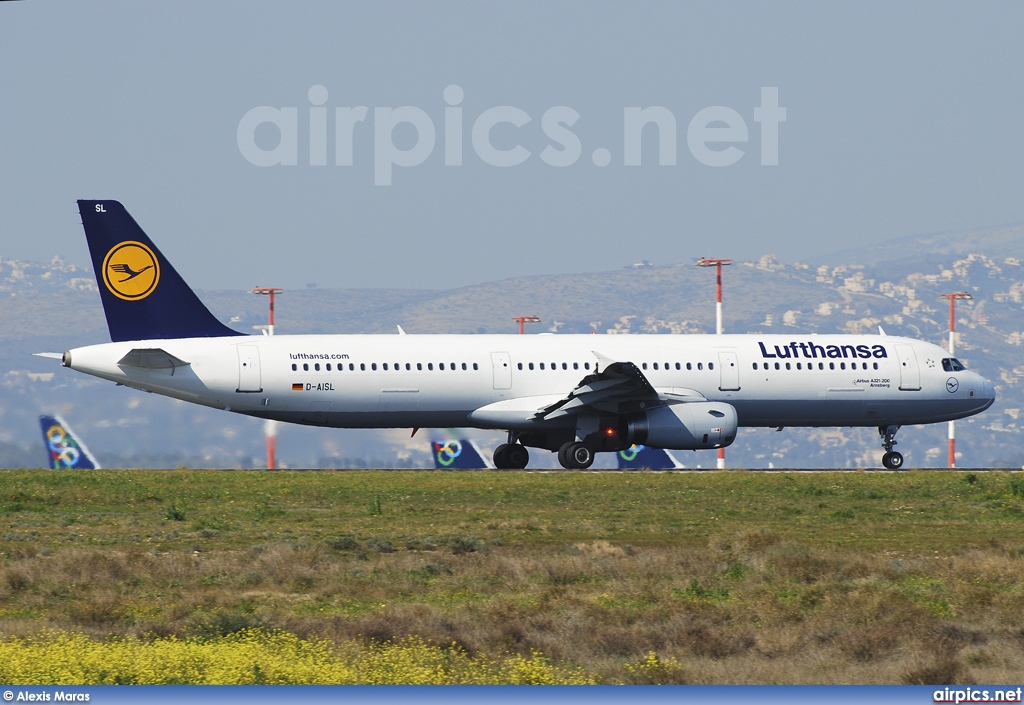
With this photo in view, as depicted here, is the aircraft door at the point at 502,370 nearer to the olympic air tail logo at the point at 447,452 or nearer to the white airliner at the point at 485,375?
the white airliner at the point at 485,375

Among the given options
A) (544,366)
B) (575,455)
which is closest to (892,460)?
(575,455)

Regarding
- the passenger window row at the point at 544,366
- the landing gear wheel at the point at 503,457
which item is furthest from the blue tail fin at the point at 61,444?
the passenger window row at the point at 544,366

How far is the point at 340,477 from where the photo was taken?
129 ft

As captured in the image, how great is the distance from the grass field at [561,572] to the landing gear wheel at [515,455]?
798 centimetres

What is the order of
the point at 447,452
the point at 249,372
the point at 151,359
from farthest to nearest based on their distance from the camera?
the point at 447,452
the point at 249,372
the point at 151,359

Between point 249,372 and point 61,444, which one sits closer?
point 249,372

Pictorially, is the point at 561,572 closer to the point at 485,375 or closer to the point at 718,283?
the point at 485,375

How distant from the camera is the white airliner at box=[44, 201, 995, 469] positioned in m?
40.4

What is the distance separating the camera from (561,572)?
846 inches

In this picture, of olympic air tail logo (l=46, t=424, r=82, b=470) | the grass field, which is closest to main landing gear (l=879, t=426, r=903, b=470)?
the grass field

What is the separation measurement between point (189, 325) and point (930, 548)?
23.3 meters

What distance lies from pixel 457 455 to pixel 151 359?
42.4 meters

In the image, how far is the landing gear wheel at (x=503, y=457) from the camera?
44.6 metres

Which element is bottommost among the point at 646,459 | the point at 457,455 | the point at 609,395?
the point at 646,459
